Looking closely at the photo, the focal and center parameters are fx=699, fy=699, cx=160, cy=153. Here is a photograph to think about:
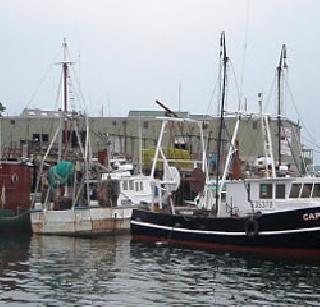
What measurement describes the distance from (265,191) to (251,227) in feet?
8.59

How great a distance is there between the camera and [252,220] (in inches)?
1206

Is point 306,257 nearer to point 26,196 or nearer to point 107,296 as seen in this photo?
Answer: point 107,296

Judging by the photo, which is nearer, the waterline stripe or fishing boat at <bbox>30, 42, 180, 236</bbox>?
the waterline stripe

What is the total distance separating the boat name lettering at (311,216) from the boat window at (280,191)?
3.23 meters

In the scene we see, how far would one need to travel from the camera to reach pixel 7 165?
44125mm

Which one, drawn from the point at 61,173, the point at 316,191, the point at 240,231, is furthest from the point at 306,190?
the point at 61,173

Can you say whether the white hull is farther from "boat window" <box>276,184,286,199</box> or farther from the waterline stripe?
"boat window" <box>276,184,286,199</box>

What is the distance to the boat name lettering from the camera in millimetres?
28839

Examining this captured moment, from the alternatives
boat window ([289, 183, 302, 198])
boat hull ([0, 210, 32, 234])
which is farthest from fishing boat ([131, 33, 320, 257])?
boat hull ([0, 210, 32, 234])

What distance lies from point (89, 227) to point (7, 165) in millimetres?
7348

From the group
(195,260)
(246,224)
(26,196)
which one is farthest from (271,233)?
(26,196)

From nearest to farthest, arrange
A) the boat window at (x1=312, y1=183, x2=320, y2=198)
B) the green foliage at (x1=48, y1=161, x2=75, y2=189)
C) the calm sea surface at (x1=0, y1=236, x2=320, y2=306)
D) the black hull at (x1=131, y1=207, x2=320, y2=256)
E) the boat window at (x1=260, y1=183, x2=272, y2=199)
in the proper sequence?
the calm sea surface at (x1=0, y1=236, x2=320, y2=306) → the black hull at (x1=131, y1=207, x2=320, y2=256) → the boat window at (x1=312, y1=183, x2=320, y2=198) → the boat window at (x1=260, y1=183, x2=272, y2=199) → the green foliage at (x1=48, y1=161, x2=75, y2=189)

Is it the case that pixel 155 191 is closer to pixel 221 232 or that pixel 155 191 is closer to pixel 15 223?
pixel 15 223

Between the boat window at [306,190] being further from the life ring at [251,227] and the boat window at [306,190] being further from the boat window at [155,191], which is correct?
the boat window at [155,191]
